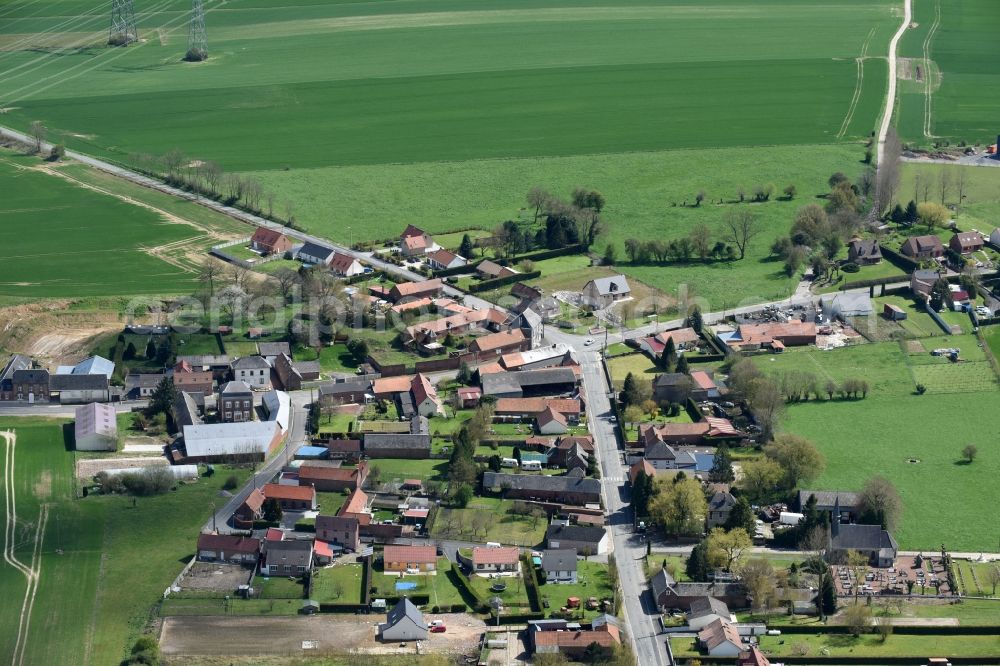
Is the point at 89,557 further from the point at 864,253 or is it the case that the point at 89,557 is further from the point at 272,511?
the point at 864,253

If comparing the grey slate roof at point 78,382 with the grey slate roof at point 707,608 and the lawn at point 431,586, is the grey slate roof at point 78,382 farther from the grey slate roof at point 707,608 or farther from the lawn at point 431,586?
the grey slate roof at point 707,608

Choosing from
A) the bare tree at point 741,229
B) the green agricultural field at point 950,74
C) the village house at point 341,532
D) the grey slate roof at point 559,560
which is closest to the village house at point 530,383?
the village house at point 341,532

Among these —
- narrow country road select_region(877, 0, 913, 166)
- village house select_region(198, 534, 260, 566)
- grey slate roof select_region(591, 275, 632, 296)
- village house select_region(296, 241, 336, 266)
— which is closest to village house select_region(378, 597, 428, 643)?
village house select_region(198, 534, 260, 566)

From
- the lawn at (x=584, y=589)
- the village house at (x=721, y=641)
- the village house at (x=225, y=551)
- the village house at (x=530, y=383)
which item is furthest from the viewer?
the village house at (x=530, y=383)

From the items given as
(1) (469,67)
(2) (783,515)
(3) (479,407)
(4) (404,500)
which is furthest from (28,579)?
(1) (469,67)

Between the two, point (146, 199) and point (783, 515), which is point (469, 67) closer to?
point (146, 199)

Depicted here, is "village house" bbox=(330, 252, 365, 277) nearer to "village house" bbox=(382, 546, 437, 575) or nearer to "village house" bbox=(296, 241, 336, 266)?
"village house" bbox=(296, 241, 336, 266)

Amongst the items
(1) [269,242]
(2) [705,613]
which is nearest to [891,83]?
(1) [269,242]
